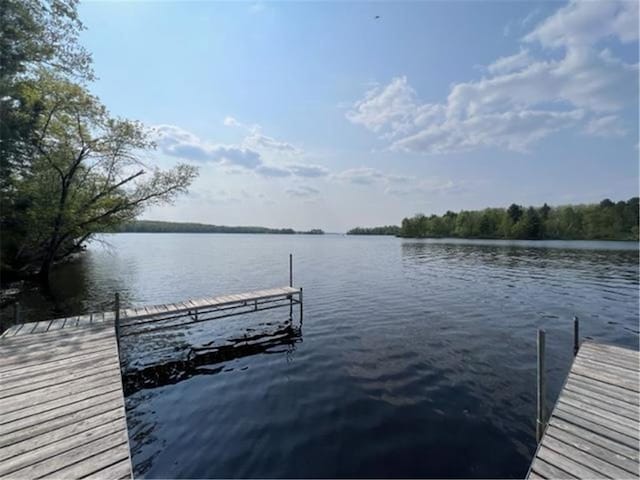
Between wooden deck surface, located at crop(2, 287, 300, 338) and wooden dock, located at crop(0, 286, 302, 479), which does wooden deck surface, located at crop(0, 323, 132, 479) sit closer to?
wooden dock, located at crop(0, 286, 302, 479)

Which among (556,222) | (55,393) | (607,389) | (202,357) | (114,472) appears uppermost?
(556,222)

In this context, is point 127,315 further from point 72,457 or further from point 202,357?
point 72,457

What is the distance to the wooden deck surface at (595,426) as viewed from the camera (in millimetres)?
3172

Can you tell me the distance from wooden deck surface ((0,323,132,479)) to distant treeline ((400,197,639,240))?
82010mm

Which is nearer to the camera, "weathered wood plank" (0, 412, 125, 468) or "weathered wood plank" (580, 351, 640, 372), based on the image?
"weathered wood plank" (0, 412, 125, 468)

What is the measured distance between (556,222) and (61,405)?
88702mm

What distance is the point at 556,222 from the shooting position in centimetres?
6962

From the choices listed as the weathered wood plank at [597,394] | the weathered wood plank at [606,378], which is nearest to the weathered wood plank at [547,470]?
the weathered wood plank at [597,394]

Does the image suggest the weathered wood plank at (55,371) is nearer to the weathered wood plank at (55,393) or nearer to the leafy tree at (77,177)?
the weathered wood plank at (55,393)

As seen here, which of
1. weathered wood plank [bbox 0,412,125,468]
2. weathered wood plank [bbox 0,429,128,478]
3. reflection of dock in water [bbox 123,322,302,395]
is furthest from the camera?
reflection of dock in water [bbox 123,322,302,395]

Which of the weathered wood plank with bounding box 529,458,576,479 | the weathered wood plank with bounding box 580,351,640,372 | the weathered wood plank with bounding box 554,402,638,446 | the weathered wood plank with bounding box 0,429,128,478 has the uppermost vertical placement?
the weathered wood plank with bounding box 0,429,128,478

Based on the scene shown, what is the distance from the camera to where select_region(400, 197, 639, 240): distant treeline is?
211 ft

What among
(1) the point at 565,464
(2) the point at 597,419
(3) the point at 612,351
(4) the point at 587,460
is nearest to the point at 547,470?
(1) the point at 565,464

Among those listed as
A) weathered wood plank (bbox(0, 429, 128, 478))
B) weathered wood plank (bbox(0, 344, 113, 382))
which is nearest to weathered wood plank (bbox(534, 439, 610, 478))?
weathered wood plank (bbox(0, 429, 128, 478))
